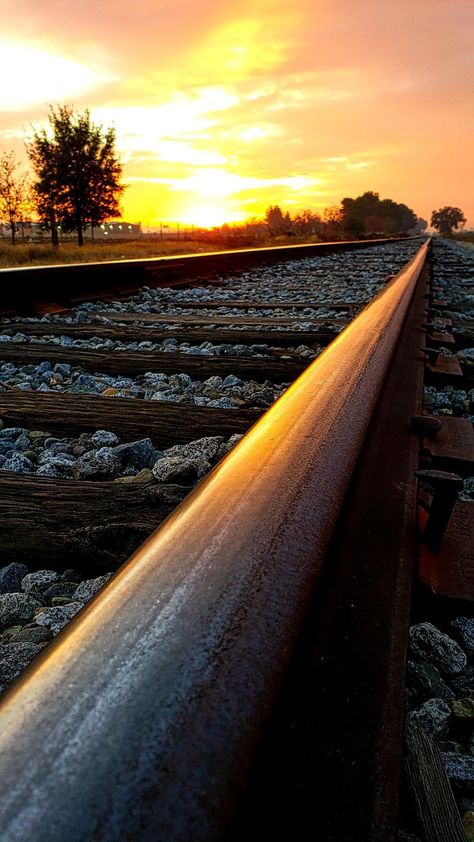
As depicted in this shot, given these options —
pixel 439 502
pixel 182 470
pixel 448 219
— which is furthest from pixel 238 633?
pixel 448 219

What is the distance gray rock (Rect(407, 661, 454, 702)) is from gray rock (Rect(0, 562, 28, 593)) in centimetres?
70

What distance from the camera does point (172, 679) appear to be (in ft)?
1.28

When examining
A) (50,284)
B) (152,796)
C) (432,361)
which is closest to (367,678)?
(152,796)

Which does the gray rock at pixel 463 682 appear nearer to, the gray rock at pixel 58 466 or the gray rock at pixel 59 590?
the gray rock at pixel 59 590

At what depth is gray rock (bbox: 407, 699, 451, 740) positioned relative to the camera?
2.27 ft

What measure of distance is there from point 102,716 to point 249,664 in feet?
0.33

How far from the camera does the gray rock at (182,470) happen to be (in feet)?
4.55

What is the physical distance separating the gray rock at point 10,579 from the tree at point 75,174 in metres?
33.9

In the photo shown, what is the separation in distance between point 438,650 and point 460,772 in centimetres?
21

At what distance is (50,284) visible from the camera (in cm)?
489

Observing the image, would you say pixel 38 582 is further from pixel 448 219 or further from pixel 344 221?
pixel 448 219

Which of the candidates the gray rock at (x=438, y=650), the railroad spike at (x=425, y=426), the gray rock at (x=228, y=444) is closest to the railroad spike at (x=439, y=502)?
the gray rock at (x=438, y=650)

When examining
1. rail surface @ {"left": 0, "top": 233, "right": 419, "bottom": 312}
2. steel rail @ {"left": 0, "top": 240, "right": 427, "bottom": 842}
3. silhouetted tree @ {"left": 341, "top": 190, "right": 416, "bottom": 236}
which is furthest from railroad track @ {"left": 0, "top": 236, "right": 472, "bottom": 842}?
silhouetted tree @ {"left": 341, "top": 190, "right": 416, "bottom": 236}

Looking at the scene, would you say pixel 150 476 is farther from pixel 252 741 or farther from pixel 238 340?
pixel 238 340
